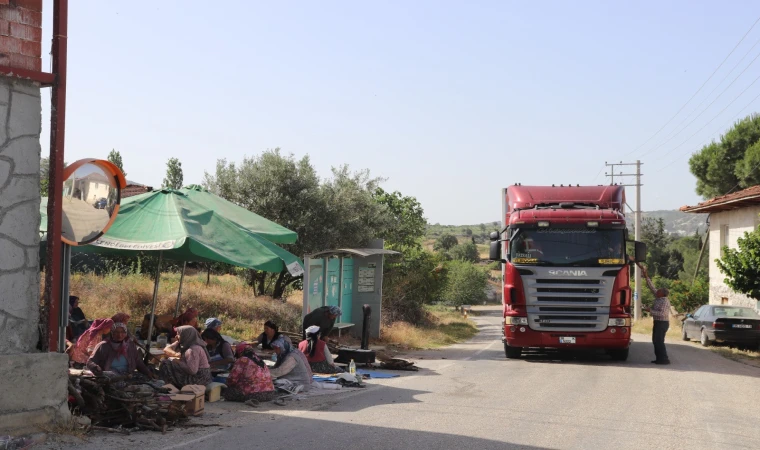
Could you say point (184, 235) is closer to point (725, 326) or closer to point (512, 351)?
point (512, 351)

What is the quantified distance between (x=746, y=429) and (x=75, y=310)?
35.3ft

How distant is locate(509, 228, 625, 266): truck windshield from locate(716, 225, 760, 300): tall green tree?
469 cm

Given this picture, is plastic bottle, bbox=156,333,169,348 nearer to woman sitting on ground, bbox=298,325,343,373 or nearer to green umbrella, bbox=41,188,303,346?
green umbrella, bbox=41,188,303,346

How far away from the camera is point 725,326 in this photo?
23781mm

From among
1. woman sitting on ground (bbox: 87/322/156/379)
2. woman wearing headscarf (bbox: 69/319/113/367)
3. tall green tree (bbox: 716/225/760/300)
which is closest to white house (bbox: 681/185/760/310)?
tall green tree (bbox: 716/225/760/300)

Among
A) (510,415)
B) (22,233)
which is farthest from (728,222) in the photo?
(22,233)

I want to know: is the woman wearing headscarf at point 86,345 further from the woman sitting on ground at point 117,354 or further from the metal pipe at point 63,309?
the metal pipe at point 63,309

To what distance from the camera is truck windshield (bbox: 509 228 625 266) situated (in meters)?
17.8

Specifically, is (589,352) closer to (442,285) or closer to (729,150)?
(442,285)

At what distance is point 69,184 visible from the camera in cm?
886

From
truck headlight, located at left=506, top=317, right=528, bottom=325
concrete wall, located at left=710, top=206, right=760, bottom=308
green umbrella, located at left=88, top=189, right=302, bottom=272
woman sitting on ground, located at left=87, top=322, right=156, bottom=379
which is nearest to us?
woman sitting on ground, located at left=87, top=322, right=156, bottom=379

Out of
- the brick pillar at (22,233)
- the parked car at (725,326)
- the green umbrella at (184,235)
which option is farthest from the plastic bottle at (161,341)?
the parked car at (725,326)

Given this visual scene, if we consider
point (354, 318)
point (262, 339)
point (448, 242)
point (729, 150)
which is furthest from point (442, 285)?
point (448, 242)

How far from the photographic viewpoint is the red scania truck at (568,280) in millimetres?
17734
